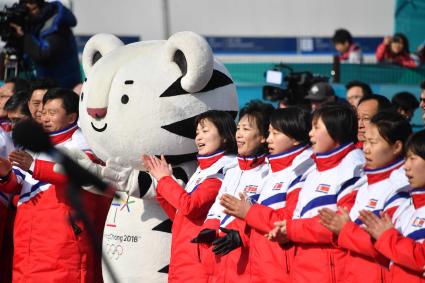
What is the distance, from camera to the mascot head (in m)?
5.44

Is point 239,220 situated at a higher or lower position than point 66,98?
lower

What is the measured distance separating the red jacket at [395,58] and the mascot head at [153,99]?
473 cm

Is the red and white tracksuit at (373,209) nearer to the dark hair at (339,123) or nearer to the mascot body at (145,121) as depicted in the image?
the dark hair at (339,123)

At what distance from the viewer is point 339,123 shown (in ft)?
14.8

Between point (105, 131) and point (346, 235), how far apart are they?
1.90 metres

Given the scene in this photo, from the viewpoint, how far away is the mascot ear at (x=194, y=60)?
5.40 meters

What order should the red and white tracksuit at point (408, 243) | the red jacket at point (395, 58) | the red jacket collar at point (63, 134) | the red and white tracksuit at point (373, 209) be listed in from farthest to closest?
1. the red jacket at point (395, 58)
2. the red jacket collar at point (63, 134)
3. the red and white tracksuit at point (373, 209)
4. the red and white tracksuit at point (408, 243)

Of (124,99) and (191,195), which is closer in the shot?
(191,195)

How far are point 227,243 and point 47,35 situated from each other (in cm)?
411

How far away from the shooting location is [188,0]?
44.5 ft

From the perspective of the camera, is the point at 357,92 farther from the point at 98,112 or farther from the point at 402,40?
the point at 402,40

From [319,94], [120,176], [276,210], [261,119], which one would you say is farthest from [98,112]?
[319,94]

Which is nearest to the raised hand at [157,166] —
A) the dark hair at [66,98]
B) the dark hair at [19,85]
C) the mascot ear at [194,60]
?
the mascot ear at [194,60]

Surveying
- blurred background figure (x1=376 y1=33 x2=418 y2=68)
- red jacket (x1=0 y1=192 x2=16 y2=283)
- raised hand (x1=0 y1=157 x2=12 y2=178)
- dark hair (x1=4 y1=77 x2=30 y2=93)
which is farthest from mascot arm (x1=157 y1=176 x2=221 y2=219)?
blurred background figure (x1=376 y1=33 x2=418 y2=68)
